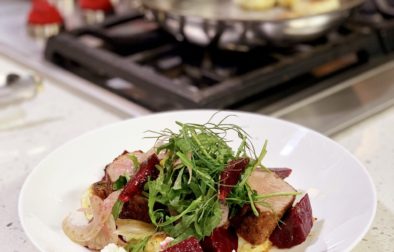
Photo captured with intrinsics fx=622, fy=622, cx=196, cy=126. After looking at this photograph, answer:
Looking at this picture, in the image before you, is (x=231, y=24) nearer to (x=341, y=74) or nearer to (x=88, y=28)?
(x=341, y=74)

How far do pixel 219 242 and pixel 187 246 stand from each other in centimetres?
3

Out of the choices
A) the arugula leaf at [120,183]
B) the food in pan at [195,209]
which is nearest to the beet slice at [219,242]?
the food in pan at [195,209]

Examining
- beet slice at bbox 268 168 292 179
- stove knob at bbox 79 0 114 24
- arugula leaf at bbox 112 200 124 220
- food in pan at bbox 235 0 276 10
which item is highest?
arugula leaf at bbox 112 200 124 220

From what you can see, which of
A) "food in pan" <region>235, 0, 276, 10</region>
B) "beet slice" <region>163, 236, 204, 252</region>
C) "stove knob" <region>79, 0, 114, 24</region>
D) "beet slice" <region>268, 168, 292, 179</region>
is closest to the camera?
"beet slice" <region>163, 236, 204, 252</region>

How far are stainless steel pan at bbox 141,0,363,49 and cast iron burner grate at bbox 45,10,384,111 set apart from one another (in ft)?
0.12

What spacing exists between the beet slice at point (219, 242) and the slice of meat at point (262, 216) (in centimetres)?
2

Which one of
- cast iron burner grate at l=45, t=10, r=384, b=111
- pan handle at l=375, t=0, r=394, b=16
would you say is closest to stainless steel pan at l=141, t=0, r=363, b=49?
cast iron burner grate at l=45, t=10, r=384, b=111

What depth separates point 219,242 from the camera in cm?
58

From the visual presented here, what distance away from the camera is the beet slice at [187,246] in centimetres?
57

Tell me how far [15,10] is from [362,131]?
0.96 meters

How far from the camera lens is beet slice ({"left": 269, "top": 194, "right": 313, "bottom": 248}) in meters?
0.60

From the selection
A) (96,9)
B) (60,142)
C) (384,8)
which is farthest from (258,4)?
(60,142)

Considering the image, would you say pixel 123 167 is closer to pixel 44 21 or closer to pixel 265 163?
pixel 265 163

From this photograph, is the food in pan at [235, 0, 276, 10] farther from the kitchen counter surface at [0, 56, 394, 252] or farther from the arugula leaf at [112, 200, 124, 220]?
the arugula leaf at [112, 200, 124, 220]
